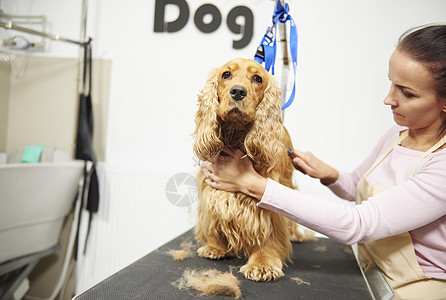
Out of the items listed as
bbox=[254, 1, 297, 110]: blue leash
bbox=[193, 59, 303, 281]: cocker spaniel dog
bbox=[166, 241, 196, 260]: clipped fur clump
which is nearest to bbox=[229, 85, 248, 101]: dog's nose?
bbox=[193, 59, 303, 281]: cocker spaniel dog

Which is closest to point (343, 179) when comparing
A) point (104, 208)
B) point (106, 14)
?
point (106, 14)

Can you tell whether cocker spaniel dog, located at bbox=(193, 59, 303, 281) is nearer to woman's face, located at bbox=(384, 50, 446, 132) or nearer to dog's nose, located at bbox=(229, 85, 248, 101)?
dog's nose, located at bbox=(229, 85, 248, 101)

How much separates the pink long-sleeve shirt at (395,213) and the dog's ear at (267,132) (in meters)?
0.09

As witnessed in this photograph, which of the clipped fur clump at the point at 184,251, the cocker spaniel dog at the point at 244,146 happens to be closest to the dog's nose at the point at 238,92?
the cocker spaniel dog at the point at 244,146

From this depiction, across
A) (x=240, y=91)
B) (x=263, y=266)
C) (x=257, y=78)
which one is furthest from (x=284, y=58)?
(x=263, y=266)

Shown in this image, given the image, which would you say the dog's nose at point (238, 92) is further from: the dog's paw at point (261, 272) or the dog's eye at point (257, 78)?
the dog's paw at point (261, 272)

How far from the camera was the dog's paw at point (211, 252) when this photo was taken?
1034mm

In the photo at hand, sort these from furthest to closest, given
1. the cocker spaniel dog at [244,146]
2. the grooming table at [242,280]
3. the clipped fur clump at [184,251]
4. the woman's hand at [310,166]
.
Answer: the woman's hand at [310,166] → the clipped fur clump at [184,251] → the cocker spaniel dog at [244,146] → the grooming table at [242,280]

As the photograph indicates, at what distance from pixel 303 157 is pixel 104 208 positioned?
4.64 ft

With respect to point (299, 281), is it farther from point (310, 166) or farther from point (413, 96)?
point (413, 96)

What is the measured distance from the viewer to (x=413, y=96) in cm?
86

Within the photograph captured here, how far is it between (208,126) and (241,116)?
10 centimetres

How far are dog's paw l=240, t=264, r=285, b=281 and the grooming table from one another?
0.05 feet

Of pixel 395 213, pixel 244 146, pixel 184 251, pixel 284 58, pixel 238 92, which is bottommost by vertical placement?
pixel 184 251
